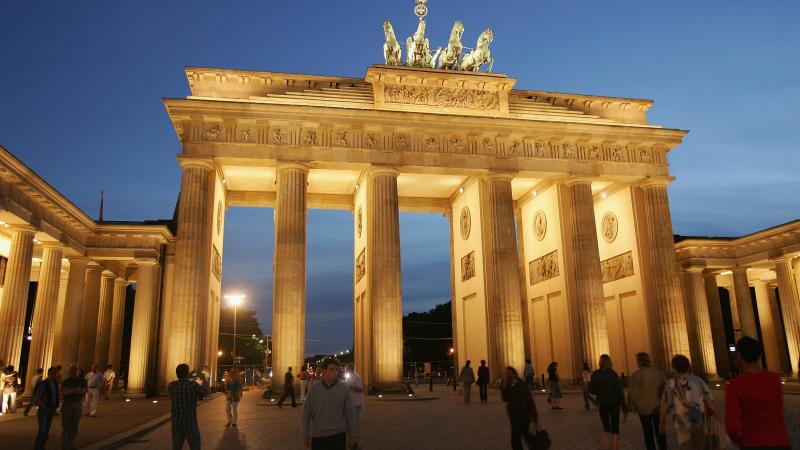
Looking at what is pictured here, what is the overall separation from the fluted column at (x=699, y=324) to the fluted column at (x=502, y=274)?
10.7 metres

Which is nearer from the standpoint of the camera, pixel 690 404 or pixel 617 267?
pixel 690 404

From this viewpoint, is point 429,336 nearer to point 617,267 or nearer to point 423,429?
point 617,267

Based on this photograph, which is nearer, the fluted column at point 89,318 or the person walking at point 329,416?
the person walking at point 329,416

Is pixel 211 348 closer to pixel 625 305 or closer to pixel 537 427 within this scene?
pixel 625 305

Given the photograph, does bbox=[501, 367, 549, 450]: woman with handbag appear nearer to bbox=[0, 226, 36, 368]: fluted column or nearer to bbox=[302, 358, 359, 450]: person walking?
bbox=[302, 358, 359, 450]: person walking

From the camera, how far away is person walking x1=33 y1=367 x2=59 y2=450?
436 inches

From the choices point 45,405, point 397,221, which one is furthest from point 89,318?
point 45,405

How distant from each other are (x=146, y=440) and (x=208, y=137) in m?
18.3

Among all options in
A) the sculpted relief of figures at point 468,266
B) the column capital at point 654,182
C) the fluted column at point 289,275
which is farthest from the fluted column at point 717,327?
the fluted column at point 289,275

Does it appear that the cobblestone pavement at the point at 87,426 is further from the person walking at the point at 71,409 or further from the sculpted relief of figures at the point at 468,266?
Result: the sculpted relief of figures at the point at 468,266

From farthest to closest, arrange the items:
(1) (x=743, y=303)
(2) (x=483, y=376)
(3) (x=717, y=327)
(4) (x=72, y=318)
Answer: (3) (x=717, y=327) < (1) (x=743, y=303) < (4) (x=72, y=318) < (2) (x=483, y=376)

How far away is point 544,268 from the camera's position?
35.7 m

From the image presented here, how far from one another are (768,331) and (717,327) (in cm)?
497

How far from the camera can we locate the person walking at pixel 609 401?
10191 mm
